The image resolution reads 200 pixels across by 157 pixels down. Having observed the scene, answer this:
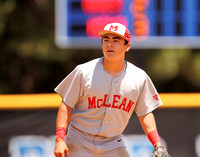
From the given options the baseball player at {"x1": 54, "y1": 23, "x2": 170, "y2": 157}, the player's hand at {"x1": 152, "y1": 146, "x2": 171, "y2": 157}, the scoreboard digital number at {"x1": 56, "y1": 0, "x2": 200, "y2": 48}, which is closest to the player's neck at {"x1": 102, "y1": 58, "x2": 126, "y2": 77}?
the baseball player at {"x1": 54, "y1": 23, "x2": 170, "y2": 157}

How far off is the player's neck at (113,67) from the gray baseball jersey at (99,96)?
0.03m

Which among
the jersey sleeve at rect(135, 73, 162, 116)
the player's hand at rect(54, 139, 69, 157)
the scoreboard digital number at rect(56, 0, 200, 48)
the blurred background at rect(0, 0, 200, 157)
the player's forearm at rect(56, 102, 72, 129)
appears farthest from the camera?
the scoreboard digital number at rect(56, 0, 200, 48)

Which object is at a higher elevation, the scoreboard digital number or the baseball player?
the scoreboard digital number

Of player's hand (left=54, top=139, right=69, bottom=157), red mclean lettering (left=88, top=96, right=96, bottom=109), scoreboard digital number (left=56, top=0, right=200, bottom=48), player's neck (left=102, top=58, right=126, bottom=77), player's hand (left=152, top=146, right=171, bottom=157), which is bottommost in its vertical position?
player's hand (left=152, top=146, right=171, bottom=157)

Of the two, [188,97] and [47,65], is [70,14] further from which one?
[47,65]

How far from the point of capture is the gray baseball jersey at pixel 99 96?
11.9ft

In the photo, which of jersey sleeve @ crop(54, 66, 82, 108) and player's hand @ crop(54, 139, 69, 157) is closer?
player's hand @ crop(54, 139, 69, 157)

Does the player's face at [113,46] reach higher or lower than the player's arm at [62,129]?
higher

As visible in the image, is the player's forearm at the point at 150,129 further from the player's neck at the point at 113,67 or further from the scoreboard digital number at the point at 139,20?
the scoreboard digital number at the point at 139,20

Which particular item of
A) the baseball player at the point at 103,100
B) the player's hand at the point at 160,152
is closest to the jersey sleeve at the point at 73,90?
the baseball player at the point at 103,100

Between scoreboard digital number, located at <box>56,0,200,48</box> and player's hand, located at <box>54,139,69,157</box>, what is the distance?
5.28 metres

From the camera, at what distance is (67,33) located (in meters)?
8.88

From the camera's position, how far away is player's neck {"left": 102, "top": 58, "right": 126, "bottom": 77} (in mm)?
3697

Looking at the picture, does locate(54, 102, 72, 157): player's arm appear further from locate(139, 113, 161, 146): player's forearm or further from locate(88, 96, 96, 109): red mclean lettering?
locate(139, 113, 161, 146): player's forearm
